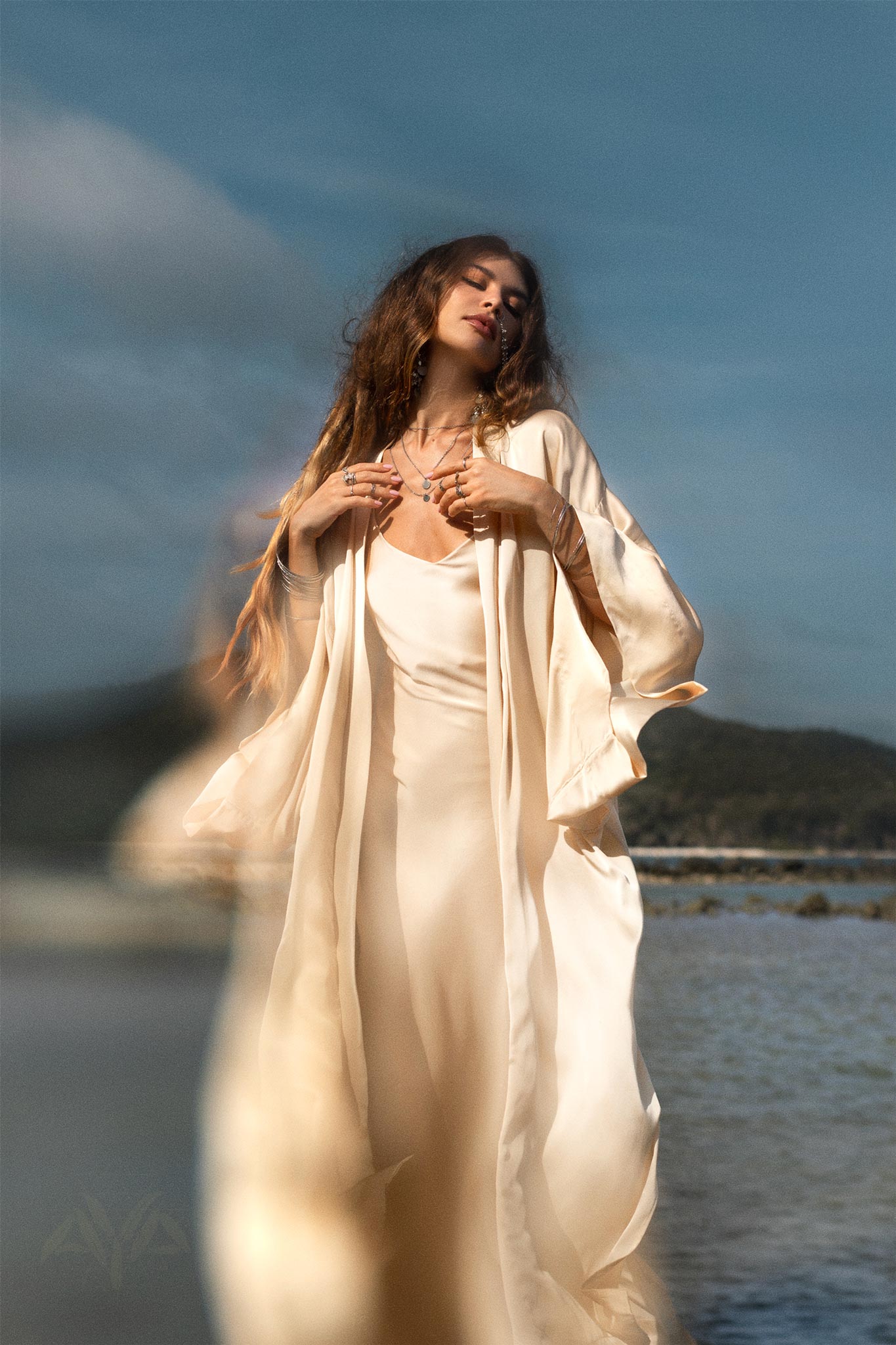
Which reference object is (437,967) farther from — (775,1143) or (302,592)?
(775,1143)

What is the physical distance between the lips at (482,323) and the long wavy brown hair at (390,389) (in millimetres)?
56

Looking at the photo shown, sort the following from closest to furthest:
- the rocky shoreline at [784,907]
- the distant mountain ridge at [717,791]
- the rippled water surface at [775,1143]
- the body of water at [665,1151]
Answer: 1. the body of water at [665,1151]
2. the rippled water surface at [775,1143]
3. the distant mountain ridge at [717,791]
4. the rocky shoreline at [784,907]

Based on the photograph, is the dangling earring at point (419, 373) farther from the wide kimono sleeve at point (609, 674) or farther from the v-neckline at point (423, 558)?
the wide kimono sleeve at point (609, 674)

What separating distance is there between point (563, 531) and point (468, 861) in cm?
46

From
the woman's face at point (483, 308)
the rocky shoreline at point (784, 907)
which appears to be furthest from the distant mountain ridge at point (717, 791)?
the woman's face at point (483, 308)

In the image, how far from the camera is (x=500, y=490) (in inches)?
71.6

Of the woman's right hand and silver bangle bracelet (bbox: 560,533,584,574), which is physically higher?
the woman's right hand

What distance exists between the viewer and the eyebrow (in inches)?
77.2

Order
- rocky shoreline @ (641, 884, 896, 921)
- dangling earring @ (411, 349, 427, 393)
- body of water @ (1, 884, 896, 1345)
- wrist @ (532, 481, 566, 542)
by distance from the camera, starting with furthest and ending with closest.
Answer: rocky shoreline @ (641, 884, 896, 921) → body of water @ (1, 884, 896, 1345) → dangling earring @ (411, 349, 427, 393) → wrist @ (532, 481, 566, 542)

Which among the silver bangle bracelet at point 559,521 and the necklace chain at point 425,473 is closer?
the silver bangle bracelet at point 559,521

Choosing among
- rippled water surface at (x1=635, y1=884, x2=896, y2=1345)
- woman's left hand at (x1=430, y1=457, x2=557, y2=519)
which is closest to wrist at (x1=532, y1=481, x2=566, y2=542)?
woman's left hand at (x1=430, y1=457, x2=557, y2=519)

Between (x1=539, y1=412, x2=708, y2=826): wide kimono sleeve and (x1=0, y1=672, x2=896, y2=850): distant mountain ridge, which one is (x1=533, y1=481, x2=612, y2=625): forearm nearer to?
(x1=539, y1=412, x2=708, y2=826): wide kimono sleeve

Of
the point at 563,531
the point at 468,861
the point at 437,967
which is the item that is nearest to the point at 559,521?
the point at 563,531

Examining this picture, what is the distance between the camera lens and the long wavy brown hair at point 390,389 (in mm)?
1991
